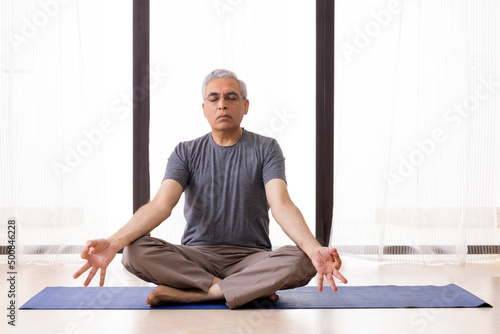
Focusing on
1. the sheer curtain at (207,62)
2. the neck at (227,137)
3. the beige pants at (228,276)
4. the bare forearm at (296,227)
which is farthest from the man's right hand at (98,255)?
the sheer curtain at (207,62)

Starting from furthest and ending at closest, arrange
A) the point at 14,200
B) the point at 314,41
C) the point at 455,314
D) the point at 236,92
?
1. the point at 314,41
2. the point at 14,200
3. the point at 236,92
4. the point at 455,314

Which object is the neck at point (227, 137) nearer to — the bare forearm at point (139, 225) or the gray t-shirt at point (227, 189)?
the gray t-shirt at point (227, 189)

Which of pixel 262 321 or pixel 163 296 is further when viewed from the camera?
pixel 163 296

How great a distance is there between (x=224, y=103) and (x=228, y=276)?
2.43ft

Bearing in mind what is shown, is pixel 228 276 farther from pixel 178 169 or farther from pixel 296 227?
pixel 178 169

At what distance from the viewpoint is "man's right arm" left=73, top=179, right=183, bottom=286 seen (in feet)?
5.83

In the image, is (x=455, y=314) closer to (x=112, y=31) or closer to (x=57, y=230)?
(x=57, y=230)

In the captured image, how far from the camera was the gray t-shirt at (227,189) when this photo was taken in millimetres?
2336

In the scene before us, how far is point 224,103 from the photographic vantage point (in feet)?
7.62

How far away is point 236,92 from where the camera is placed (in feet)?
7.72

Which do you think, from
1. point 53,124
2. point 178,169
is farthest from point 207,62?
point 178,169

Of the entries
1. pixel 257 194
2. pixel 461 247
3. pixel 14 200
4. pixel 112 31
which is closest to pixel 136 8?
pixel 112 31

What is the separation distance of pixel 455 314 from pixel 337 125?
1674mm

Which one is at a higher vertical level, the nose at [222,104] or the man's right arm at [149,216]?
the nose at [222,104]
